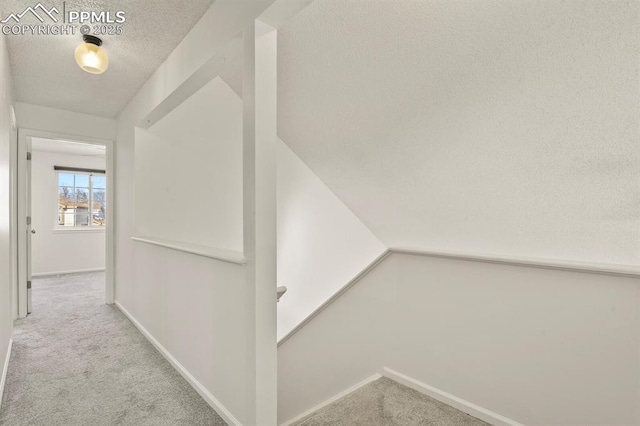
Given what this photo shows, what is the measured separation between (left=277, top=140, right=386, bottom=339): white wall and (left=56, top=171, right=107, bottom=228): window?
5.01 m

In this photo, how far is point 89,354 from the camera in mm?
2604

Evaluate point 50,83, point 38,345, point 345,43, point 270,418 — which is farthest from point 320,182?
point 38,345

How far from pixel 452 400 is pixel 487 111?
1.87 metres

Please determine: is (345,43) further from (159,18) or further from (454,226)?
(454,226)

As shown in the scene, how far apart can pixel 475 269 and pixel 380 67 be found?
1.44m

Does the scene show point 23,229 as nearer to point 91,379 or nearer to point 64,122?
point 64,122

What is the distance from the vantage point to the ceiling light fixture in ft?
7.14

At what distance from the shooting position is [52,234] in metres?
5.86

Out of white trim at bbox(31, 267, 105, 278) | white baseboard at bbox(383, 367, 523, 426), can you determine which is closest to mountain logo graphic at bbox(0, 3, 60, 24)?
white baseboard at bbox(383, 367, 523, 426)

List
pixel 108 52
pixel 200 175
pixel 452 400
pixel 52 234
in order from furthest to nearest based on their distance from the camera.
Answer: pixel 52 234 → pixel 200 175 → pixel 108 52 → pixel 452 400

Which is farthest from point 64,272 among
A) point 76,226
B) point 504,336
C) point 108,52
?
point 504,336

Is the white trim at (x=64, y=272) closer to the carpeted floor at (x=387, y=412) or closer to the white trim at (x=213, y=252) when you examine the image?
the white trim at (x=213, y=252)

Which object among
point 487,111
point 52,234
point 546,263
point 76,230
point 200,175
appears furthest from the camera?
point 76,230

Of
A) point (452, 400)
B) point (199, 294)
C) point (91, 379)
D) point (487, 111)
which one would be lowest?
point (452, 400)
